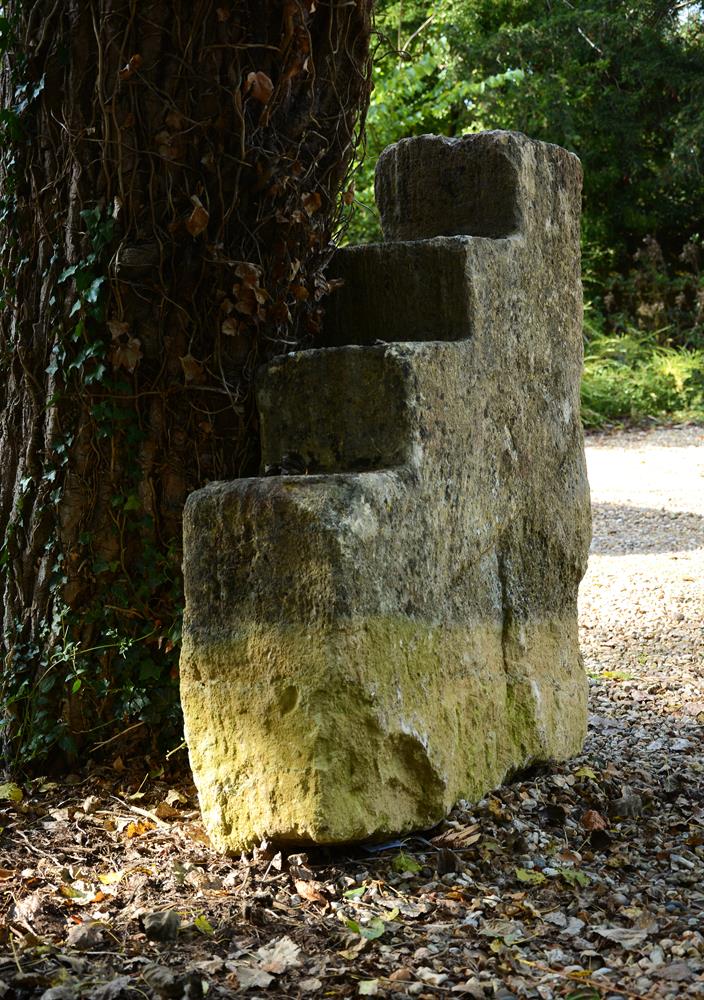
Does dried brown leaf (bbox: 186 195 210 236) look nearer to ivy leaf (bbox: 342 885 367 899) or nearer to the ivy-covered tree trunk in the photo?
the ivy-covered tree trunk

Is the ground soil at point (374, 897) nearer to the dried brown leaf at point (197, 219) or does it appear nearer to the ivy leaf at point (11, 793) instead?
the ivy leaf at point (11, 793)

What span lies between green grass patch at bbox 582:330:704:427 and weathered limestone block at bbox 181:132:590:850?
374 inches

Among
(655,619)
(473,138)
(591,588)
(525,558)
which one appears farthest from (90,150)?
(591,588)

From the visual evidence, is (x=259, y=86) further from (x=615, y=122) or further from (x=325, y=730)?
(x=615, y=122)

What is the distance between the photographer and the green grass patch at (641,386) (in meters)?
13.1

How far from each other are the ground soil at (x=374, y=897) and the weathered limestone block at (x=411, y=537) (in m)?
0.13

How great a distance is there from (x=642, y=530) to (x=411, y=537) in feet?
18.8

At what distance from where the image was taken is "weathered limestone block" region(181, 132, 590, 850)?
2.54m

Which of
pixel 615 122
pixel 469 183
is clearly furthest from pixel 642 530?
pixel 615 122

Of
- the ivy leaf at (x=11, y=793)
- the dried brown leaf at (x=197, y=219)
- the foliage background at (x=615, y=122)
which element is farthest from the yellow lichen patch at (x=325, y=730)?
the foliage background at (x=615, y=122)

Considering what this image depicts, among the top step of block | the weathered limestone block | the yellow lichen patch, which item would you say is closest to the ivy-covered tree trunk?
the weathered limestone block

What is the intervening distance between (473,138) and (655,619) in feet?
10.2

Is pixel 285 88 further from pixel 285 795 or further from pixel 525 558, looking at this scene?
pixel 285 795

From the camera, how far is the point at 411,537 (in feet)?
9.11
